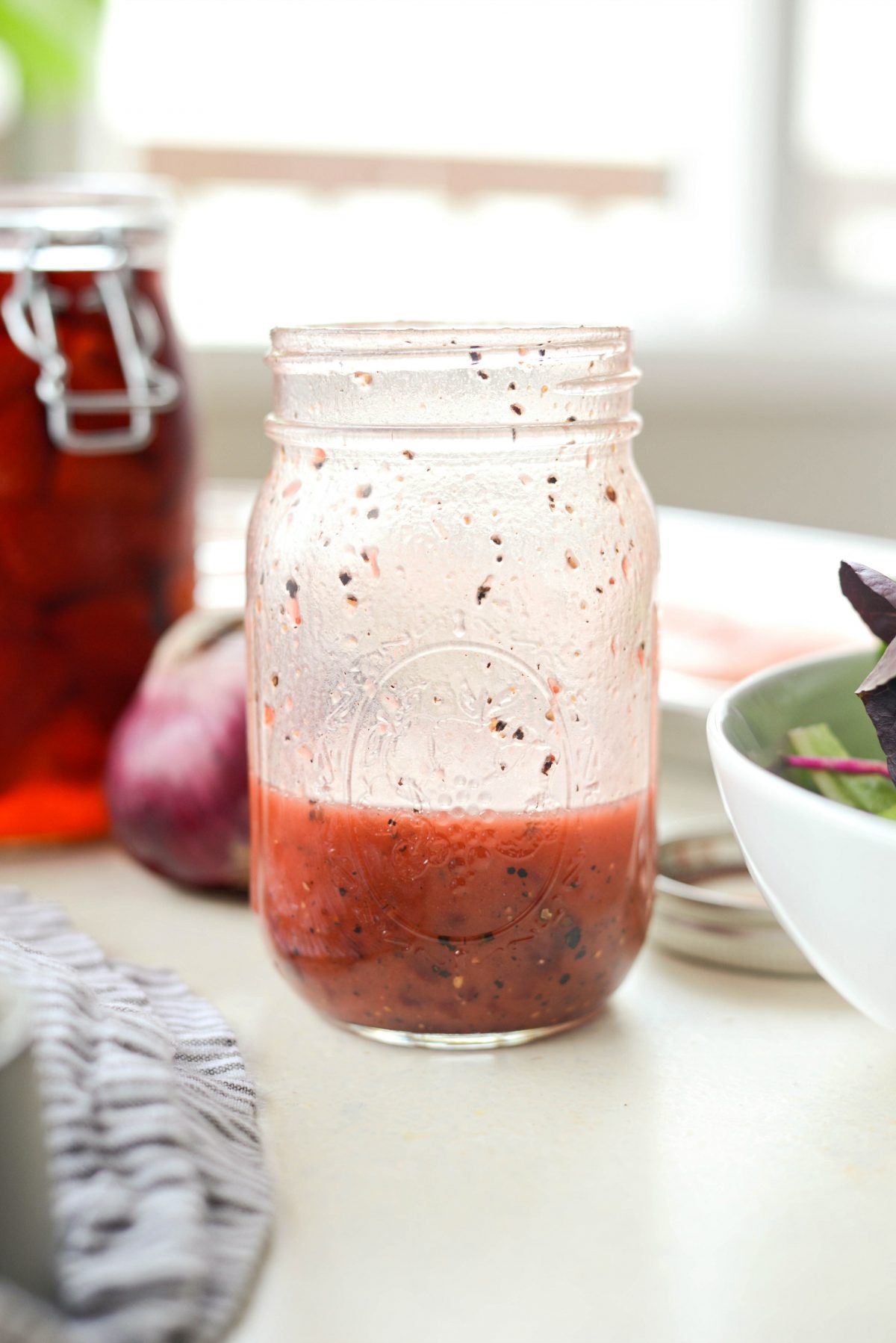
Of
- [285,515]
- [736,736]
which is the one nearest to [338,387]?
[285,515]

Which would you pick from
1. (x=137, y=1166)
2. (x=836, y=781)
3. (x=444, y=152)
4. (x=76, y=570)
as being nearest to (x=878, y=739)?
(x=836, y=781)

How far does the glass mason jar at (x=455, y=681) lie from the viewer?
528 millimetres

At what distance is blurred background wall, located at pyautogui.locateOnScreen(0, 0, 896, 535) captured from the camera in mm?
2281

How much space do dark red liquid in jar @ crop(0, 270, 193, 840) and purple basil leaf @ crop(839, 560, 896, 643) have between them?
38 cm

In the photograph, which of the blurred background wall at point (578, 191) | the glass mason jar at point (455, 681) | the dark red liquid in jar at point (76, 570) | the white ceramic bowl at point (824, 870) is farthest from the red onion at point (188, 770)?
the blurred background wall at point (578, 191)

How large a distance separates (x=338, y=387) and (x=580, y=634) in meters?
0.12

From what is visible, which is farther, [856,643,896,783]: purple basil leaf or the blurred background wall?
the blurred background wall

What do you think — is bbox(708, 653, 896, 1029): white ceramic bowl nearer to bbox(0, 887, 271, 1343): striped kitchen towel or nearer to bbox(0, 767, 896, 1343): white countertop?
bbox(0, 767, 896, 1343): white countertop

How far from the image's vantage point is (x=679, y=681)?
84 cm

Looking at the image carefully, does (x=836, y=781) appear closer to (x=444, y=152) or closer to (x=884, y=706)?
(x=884, y=706)

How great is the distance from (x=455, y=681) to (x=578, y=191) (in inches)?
82.3

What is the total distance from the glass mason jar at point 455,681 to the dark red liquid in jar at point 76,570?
0.77ft

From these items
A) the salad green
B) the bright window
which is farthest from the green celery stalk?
the bright window

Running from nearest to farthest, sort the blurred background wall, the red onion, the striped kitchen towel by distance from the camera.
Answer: the striped kitchen towel < the red onion < the blurred background wall
